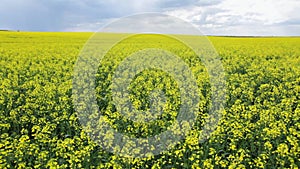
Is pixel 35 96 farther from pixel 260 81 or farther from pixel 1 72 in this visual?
pixel 260 81

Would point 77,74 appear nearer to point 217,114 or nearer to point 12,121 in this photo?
point 12,121

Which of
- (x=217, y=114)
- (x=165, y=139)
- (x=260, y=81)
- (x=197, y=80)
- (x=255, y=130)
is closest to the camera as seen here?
(x=165, y=139)

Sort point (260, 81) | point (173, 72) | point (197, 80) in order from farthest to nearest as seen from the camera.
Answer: point (173, 72) < point (260, 81) < point (197, 80)

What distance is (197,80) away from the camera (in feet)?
45.3

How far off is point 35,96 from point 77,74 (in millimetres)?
4294

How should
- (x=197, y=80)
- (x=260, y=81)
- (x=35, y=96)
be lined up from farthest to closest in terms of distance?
(x=260, y=81) < (x=197, y=80) < (x=35, y=96)

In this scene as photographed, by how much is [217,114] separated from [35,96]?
220 inches

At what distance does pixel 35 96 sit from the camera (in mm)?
11094

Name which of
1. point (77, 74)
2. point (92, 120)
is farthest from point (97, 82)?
point (92, 120)

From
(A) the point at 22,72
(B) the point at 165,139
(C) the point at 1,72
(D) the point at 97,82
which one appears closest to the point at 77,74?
(D) the point at 97,82

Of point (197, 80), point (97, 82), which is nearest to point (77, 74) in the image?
point (97, 82)

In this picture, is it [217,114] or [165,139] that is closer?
[165,139]

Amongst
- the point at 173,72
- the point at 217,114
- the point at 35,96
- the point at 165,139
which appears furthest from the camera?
the point at 173,72

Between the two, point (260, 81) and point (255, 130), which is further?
point (260, 81)
